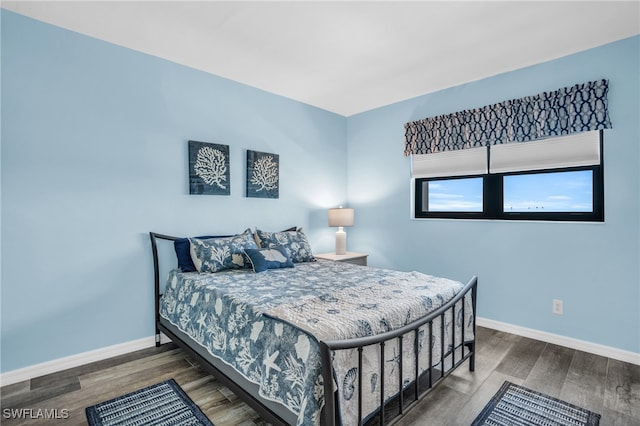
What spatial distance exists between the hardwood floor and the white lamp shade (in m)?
2.02

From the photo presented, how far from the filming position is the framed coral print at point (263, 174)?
357 cm

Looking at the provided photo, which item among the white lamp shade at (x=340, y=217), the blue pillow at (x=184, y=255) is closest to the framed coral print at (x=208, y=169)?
the blue pillow at (x=184, y=255)

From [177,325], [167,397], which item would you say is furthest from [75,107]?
[167,397]

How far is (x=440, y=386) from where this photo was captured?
7.30 feet

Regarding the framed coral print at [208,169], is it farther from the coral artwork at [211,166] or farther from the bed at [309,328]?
the bed at [309,328]

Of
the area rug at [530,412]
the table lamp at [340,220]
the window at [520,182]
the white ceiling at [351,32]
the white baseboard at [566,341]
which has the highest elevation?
the white ceiling at [351,32]

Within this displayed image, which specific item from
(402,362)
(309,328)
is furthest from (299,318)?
(402,362)

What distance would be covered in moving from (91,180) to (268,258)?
1550 mm

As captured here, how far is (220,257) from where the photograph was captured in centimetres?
286

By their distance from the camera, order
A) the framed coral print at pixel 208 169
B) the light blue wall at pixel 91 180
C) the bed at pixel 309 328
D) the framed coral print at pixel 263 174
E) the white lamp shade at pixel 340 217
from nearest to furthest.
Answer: the bed at pixel 309 328 → the light blue wall at pixel 91 180 → the framed coral print at pixel 208 169 → the framed coral print at pixel 263 174 → the white lamp shade at pixel 340 217

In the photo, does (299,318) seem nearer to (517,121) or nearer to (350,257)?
(350,257)

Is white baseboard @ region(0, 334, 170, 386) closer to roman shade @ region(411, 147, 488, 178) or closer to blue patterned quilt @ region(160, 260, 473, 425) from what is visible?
blue patterned quilt @ region(160, 260, 473, 425)

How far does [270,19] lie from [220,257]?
6.29 feet

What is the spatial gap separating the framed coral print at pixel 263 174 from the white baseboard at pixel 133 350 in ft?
5.54
